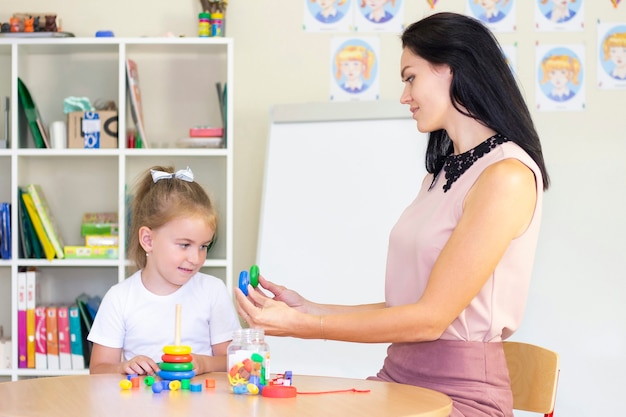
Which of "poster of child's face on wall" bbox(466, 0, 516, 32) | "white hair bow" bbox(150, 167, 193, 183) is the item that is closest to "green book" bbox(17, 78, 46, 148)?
"white hair bow" bbox(150, 167, 193, 183)

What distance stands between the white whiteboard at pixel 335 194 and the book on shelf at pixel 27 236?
83cm

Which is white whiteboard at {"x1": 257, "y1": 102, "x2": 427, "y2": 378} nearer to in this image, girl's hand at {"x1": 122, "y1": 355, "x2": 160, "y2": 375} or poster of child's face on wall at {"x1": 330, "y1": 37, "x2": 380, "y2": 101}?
poster of child's face on wall at {"x1": 330, "y1": 37, "x2": 380, "y2": 101}

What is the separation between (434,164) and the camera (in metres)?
1.97

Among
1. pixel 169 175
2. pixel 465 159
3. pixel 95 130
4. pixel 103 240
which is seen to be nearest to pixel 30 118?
pixel 95 130

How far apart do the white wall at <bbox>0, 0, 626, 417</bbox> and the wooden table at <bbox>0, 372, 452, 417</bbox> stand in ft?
6.12

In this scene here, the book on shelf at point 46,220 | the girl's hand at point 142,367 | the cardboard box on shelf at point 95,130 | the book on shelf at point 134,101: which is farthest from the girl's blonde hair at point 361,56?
the girl's hand at point 142,367

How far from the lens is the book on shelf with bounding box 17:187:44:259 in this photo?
3.31 meters

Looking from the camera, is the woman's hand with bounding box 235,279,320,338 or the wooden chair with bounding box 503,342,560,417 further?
the wooden chair with bounding box 503,342,560,417

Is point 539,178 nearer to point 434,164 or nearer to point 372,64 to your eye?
point 434,164

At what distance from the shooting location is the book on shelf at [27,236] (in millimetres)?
3314

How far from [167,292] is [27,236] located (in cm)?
132

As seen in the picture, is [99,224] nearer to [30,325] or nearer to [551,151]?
[30,325]

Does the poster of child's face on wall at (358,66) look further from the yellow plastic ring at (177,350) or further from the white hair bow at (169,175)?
the yellow plastic ring at (177,350)

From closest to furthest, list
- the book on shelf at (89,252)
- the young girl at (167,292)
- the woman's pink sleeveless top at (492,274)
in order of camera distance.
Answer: the woman's pink sleeveless top at (492,274) → the young girl at (167,292) → the book on shelf at (89,252)
